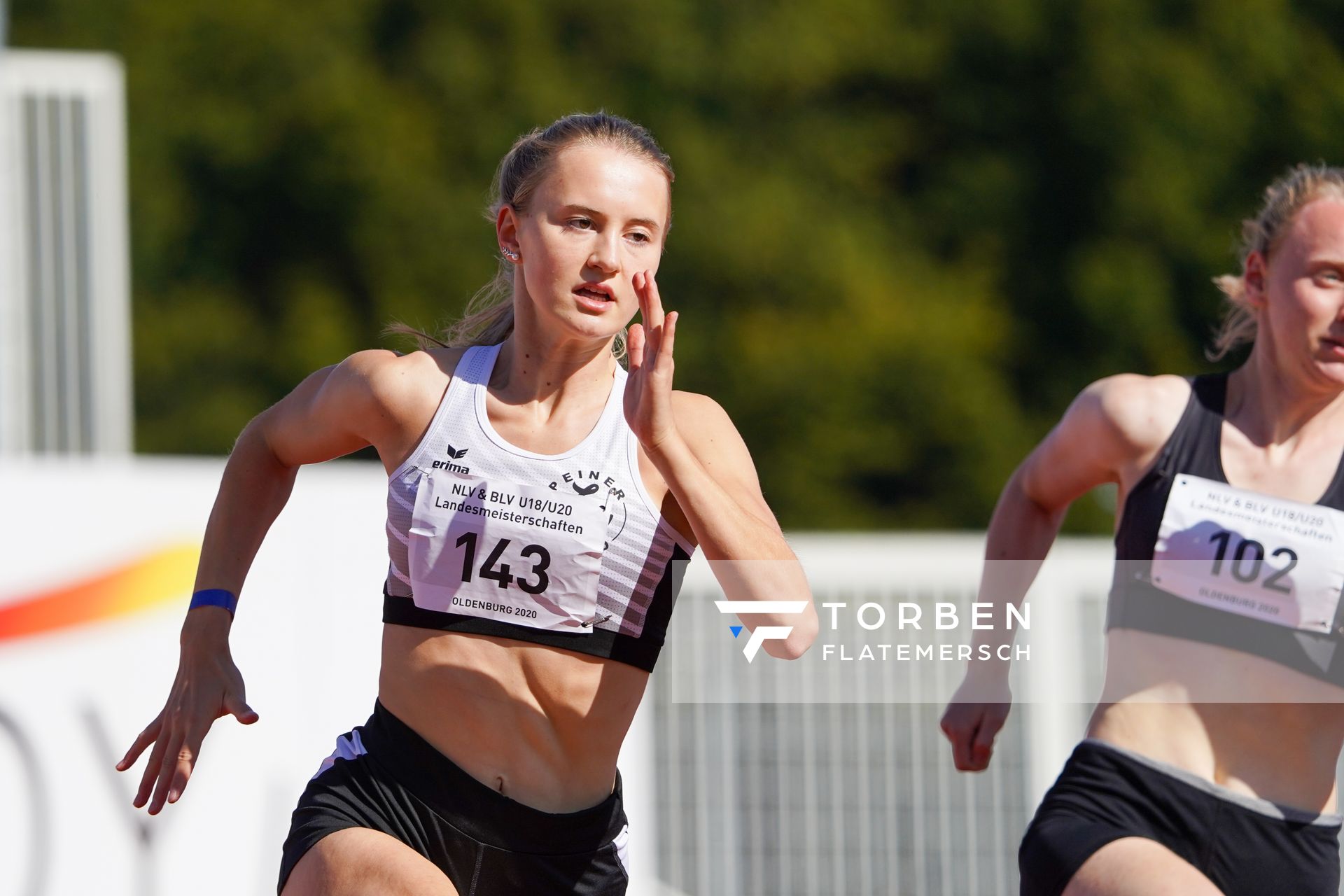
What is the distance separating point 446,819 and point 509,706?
9.5 inches

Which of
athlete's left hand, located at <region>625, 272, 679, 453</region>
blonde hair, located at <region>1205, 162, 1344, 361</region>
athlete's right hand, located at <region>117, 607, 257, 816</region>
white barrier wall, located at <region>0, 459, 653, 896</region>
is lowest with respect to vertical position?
white barrier wall, located at <region>0, 459, 653, 896</region>

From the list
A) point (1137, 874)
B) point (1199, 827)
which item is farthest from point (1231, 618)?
point (1137, 874)

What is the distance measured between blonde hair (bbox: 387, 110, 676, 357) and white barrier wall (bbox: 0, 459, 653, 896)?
1.86m

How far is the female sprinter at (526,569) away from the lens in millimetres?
3371

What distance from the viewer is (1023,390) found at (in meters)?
18.0

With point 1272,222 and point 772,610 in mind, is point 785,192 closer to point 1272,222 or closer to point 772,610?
point 1272,222

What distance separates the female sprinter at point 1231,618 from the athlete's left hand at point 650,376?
1046 millimetres

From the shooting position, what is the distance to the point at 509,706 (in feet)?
11.1

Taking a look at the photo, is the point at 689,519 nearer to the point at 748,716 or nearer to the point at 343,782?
the point at 343,782

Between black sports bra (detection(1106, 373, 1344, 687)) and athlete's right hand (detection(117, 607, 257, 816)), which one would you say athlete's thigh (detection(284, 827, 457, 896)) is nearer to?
athlete's right hand (detection(117, 607, 257, 816))

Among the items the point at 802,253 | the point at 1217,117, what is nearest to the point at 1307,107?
the point at 1217,117

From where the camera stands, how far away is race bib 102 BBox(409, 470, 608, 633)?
3.36 m

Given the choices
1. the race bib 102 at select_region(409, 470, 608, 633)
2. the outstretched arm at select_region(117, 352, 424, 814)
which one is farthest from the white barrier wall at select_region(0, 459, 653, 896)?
the race bib 102 at select_region(409, 470, 608, 633)

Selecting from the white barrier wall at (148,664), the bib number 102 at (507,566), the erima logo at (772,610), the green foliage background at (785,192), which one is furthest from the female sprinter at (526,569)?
the green foliage background at (785,192)
